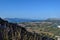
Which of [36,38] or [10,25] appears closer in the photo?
[10,25]

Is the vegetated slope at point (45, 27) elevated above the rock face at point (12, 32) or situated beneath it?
situated beneath

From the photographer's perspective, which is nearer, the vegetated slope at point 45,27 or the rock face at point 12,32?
the rock face at point 12,32

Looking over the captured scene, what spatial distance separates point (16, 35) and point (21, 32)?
48 centimetres

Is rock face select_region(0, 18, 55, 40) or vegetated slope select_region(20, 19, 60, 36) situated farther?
vegetated slope select_region(20, 19, 60, 36)

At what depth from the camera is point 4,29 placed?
24.0 ft

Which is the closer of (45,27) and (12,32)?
(12,32)

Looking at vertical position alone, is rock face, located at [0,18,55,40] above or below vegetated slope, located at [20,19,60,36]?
above

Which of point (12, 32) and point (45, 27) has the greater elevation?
point (12, 32)

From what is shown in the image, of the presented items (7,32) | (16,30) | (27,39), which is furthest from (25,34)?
(7,32)

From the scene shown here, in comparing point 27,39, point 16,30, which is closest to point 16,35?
point 16,30

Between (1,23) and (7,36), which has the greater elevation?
(1,23)

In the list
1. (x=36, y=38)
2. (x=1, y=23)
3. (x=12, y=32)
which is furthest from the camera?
(x=36, y=38)

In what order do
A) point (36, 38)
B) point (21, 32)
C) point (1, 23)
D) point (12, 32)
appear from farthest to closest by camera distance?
point (36, 38), point (21, 32), point (12, 32), point (1, 23)

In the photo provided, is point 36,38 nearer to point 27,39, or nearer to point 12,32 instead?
point 27,39
